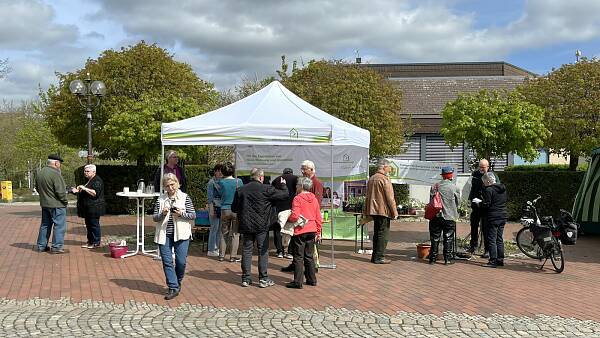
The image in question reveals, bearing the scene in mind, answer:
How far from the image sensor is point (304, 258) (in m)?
8.11

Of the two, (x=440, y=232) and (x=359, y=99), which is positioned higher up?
(x=359, y=99)

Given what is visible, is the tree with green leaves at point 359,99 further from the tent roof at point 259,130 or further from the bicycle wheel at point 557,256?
the bicycle wheel at point 557,256

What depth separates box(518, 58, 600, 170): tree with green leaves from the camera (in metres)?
17.6

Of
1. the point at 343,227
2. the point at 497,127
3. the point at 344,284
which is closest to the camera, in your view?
the point at 344,284

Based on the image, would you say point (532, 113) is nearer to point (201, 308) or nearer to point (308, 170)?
point (308, 170)

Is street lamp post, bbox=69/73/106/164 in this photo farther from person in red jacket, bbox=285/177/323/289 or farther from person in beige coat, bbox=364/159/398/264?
person in red jacket, bbox=285/177/323/289

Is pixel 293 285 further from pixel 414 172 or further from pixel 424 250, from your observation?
pixel 414 172

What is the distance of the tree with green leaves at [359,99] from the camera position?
2166cm

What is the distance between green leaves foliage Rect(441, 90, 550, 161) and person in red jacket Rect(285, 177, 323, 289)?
357 inches

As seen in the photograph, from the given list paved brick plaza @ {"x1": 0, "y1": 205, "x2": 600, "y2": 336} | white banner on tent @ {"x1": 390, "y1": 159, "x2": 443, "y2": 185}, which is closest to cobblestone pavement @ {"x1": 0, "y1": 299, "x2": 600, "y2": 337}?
paved brick plaza @ {"x1": 0, "y1": 205, "x2": 600, "y2": 336}

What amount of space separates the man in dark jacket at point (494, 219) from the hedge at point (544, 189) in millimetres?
7645

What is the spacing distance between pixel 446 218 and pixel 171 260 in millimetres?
4722

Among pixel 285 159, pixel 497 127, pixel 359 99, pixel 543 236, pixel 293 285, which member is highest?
pixel 359 99

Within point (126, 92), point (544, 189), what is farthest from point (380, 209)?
point (126, 92)
